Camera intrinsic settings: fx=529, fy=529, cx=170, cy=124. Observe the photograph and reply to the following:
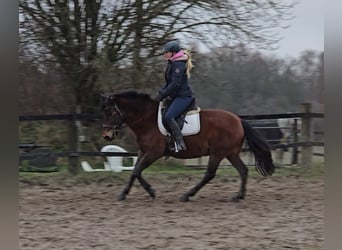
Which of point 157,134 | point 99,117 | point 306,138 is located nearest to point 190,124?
point 157,134

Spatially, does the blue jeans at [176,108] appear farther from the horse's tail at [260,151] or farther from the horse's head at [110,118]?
the horse's tail at [260,151]

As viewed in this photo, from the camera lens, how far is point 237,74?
7770 millimetres

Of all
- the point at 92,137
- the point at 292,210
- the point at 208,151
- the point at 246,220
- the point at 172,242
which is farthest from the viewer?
the point at 92,137

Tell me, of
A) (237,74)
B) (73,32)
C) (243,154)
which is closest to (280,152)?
(243,154)

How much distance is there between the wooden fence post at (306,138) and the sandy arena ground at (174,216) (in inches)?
21.2

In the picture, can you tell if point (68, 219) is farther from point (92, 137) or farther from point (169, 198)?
point (92, 137)

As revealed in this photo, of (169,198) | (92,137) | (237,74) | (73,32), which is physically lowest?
(169,198)

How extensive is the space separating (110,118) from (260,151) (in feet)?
5.25

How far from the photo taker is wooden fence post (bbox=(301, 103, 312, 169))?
712cm

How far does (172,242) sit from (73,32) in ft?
16.1

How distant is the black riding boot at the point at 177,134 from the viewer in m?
5.15

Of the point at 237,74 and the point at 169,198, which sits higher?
the point at 237,74

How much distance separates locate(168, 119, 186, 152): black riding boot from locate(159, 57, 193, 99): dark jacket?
0.27 m

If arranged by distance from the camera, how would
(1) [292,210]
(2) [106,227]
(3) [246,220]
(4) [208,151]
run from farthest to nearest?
(4) [208,151]
(1) [292,210]
(3) [246,220]
(2) [106,227]
